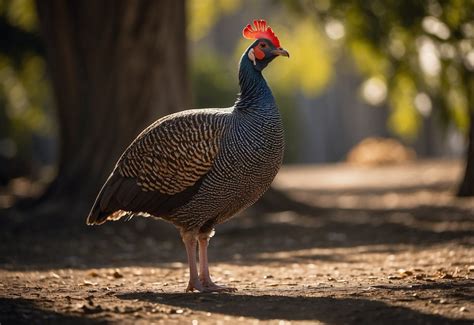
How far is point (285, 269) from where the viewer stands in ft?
28.2

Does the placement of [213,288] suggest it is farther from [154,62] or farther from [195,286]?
[154,62]

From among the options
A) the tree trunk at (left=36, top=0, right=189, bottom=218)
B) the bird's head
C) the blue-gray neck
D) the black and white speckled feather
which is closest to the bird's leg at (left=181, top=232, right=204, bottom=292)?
the black and white speckled feather

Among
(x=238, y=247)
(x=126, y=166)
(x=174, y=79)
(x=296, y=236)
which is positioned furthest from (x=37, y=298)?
(x=174, y=79)

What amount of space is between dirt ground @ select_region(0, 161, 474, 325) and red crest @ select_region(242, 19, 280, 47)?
2065 millimetres

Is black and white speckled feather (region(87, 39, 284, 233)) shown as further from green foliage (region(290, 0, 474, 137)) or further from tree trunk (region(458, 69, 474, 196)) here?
tree trunk (region(458, 69, 474, 196))

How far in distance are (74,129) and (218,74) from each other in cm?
1290

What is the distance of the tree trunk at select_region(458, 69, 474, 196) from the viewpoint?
1380 centimetres

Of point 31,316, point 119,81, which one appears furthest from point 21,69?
point 31,316

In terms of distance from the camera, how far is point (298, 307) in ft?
19.4

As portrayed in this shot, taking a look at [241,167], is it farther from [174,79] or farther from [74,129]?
[74,129]

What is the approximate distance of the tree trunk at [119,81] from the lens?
12.0 meters

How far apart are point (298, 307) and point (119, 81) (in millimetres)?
6845

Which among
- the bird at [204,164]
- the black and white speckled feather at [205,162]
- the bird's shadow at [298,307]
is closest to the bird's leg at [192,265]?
the bird at [204,164]

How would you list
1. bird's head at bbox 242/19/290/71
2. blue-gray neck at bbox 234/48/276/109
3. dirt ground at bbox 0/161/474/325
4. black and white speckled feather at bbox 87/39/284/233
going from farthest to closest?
bird's head at bbox 242/19/290/71, blue-gray neck at bbox 234/48/276/109, black and white speckled feather at bbox 87/39/284/233, dirt ground at bbox 0/161/474/325
